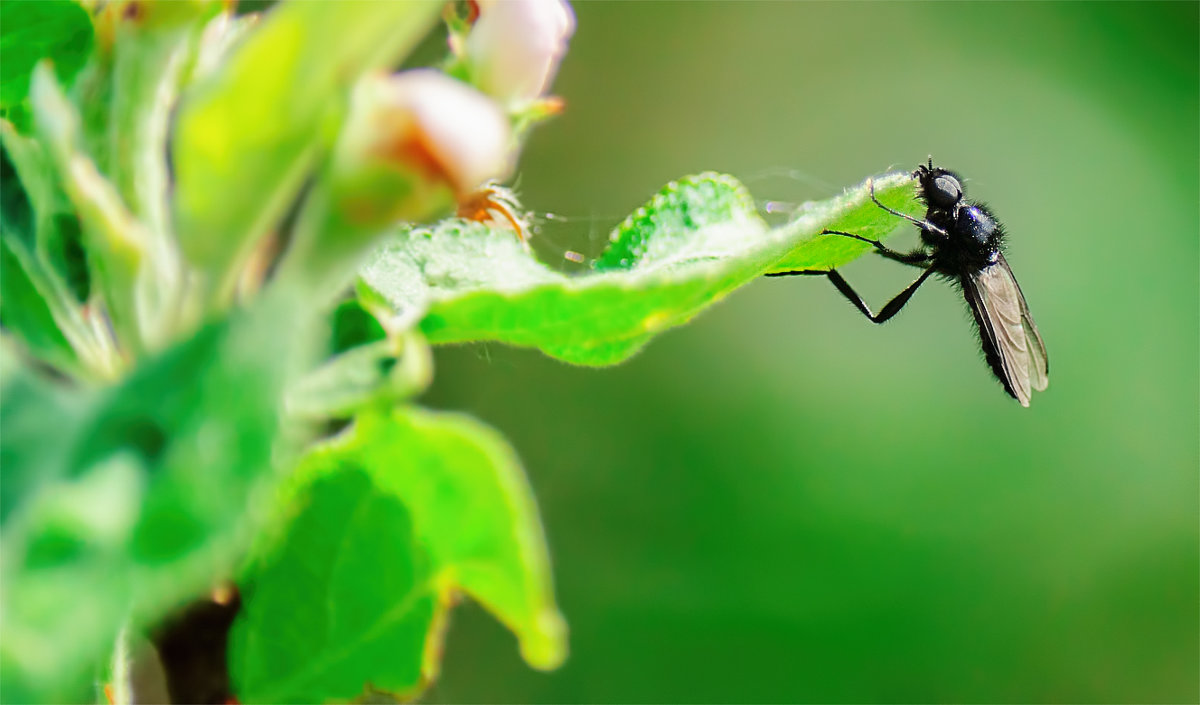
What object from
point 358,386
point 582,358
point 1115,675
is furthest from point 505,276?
point 1115,675

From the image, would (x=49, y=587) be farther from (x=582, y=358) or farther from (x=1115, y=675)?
(x=1115, y=675)

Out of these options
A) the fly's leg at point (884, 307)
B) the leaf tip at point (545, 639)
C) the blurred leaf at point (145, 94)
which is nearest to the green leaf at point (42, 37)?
the blurred leaf at point (145, 94)

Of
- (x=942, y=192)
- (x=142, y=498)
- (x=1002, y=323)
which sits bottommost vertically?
(x=1002, y=323)

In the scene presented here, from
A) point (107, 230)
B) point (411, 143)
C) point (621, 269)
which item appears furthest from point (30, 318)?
point (621, 269)

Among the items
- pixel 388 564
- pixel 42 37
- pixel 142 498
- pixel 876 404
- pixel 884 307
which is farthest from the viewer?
pixel 876 404

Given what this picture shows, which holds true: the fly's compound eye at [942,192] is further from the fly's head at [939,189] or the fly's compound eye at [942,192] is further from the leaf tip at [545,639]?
the leaf tip at [545,639]

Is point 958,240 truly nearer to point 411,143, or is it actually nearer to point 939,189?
point 939,189

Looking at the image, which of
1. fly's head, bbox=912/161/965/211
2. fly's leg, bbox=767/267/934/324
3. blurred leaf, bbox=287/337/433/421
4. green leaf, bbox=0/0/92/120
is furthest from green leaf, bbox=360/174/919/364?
fly's head, bbox=912/161/965/211
